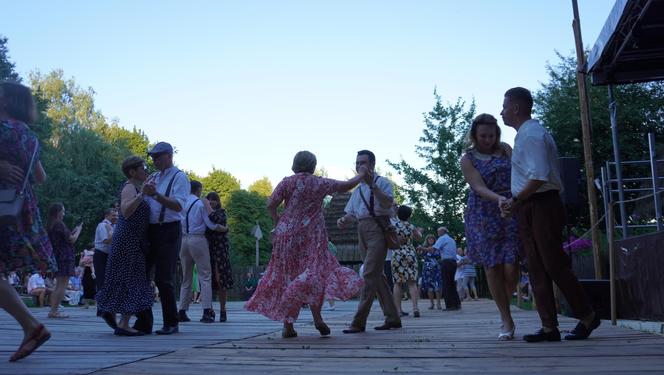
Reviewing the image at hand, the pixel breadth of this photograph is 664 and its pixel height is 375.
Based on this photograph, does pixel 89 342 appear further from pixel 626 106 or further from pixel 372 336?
pixel 626 106

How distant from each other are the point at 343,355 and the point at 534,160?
6.84 ft

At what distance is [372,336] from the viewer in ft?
22.1

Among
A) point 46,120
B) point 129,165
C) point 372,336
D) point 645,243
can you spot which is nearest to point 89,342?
point 129,165

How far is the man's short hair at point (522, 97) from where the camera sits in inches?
231

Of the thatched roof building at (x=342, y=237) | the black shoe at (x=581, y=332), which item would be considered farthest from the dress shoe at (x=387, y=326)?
the thatched roof building at (x=342, y=237)

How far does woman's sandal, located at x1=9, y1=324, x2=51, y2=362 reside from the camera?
4.62 meters

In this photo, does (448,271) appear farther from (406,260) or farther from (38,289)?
(38,289)

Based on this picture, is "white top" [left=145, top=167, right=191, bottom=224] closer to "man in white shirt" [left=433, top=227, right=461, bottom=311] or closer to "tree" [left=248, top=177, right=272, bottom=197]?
"man in white shirt" [left=433, top=227, right=461, bottom=311]

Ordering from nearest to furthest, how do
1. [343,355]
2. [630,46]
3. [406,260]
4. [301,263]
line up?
[343,355] → [301,263] → [630,46] → [406,260]

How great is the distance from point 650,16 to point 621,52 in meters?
0.85

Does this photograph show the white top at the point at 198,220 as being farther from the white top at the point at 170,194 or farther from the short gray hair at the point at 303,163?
the short gray hair at the point at 303,163

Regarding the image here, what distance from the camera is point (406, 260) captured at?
40.8 feet

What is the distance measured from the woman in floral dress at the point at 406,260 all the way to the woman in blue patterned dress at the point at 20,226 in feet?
24.7

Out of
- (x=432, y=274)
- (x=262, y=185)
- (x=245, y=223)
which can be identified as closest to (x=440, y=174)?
(x=432, y=274)
